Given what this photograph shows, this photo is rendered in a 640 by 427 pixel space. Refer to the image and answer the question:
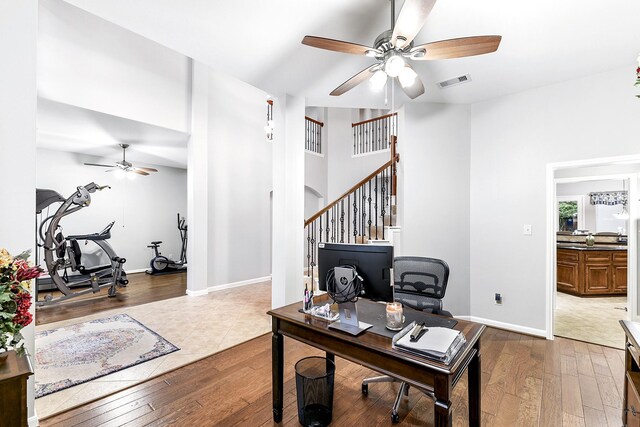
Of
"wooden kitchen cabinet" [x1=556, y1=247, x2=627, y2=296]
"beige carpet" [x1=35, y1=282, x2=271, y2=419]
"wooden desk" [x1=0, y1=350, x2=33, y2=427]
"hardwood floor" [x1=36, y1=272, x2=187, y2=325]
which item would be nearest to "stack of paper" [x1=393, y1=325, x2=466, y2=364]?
"wooden desk" [x1=0, y1=350, x2=33, y2=427]

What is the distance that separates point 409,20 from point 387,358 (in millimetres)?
1843

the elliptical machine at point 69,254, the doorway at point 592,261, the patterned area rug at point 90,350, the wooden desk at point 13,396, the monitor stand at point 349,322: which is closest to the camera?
the wooden desk at point 13,396

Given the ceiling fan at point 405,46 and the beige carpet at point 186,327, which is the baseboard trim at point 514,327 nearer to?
the beige carpet at point 186,327

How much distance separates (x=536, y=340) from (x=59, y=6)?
692 centimetres

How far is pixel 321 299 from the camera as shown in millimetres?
2195

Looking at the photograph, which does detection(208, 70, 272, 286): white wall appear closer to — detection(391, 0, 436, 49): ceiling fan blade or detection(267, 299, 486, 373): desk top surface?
detection(267, 299, 486, 373): desk top surface

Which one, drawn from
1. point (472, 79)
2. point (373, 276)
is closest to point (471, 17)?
point (472, 79)

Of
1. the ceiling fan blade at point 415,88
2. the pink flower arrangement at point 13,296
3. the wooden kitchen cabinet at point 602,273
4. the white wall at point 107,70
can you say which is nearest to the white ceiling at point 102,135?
the white wall at point 107,70

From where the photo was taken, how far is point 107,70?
408cm

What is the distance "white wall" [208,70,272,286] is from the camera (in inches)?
216

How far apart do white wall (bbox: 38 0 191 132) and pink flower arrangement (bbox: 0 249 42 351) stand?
3.30 metres

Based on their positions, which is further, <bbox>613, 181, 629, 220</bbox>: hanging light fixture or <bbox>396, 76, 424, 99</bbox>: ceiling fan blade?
<bbox>613, 181, 629, 220</bbox>: hanging light fixture

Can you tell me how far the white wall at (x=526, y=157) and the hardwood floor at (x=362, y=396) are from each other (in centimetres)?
86

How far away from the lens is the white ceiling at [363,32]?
2.10 metres
